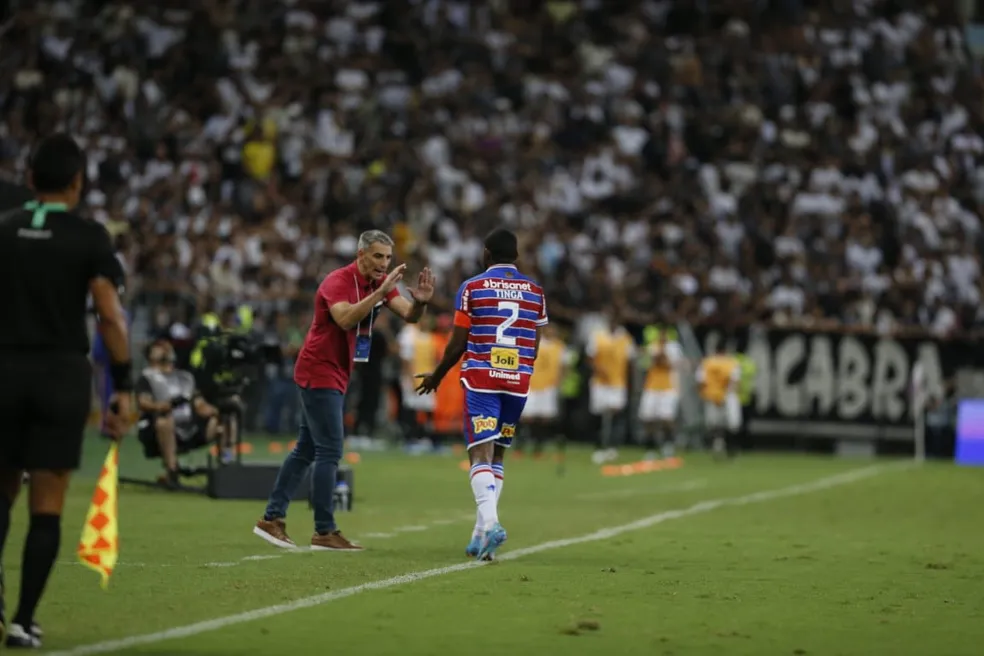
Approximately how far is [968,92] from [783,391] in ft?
34.2

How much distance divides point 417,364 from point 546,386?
7.65 ft

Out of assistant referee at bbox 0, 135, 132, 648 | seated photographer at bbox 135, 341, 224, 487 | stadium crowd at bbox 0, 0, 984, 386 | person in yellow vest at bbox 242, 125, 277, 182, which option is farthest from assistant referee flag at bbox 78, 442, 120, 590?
person in yellow vest at bbox 242, 125, 277, 182

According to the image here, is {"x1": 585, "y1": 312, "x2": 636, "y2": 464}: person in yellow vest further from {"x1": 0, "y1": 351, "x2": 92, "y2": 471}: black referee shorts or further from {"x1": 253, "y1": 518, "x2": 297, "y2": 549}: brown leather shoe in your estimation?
{"x1": 0, "y1": 351, "x2": 92, "y2": 471}: black referee shorts

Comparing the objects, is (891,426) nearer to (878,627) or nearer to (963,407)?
(963,407)

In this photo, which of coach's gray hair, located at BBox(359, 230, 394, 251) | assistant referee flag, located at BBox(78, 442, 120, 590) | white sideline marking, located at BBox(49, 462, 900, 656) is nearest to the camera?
white sideline marking, located at BBox(49, 462, 900, 656)

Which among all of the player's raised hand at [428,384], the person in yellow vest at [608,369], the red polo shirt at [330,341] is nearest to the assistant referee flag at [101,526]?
the player's raised hand at [428,384]

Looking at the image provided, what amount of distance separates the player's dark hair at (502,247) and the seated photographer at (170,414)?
26.0 ft

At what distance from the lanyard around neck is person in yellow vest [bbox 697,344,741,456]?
84.3 feet

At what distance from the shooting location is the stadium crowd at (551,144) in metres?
35.8

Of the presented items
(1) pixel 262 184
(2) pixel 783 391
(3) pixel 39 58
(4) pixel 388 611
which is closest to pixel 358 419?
(1) pixel 262 184

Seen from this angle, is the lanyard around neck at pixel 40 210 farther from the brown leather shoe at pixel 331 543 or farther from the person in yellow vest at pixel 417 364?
the person in yellow vest at pixel 417 364

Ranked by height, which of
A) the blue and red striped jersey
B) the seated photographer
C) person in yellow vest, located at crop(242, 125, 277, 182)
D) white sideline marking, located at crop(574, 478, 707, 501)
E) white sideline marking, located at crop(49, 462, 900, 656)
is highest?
person in yellow vest, located at crop(242, 125, 277, 182)

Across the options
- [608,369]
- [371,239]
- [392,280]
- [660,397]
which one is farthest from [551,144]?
[392,280]

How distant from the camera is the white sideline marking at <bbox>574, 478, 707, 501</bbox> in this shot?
72.8ft
